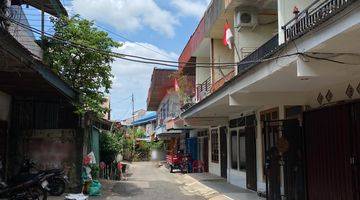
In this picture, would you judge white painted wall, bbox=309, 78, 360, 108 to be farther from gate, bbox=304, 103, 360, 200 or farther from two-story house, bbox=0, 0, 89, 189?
two-story house, bbox=0, 0, 89, 189

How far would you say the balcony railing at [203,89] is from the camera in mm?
23594

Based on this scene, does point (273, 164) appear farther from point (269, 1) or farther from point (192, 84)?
point (192, 84)

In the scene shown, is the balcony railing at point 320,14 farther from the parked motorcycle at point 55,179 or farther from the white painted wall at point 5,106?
the white painted wall at point 5,106

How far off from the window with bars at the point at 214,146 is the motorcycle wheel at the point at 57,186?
11.4m

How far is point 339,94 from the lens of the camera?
11203 mm

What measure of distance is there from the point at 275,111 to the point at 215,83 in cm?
683

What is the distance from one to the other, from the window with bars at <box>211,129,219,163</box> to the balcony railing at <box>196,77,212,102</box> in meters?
1.95

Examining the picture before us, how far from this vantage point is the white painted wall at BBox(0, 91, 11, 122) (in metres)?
14.9

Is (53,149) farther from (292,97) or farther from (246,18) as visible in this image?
(292,97)

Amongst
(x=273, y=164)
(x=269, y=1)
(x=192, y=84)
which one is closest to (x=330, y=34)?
(x=273, y=164)

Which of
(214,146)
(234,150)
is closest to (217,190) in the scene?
(234,150)

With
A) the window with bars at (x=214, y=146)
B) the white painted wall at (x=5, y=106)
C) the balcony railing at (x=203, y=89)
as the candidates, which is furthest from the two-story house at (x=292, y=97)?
the white painted wall at (x=5, y=106)

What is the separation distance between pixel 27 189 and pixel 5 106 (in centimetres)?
347

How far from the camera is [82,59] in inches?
712
